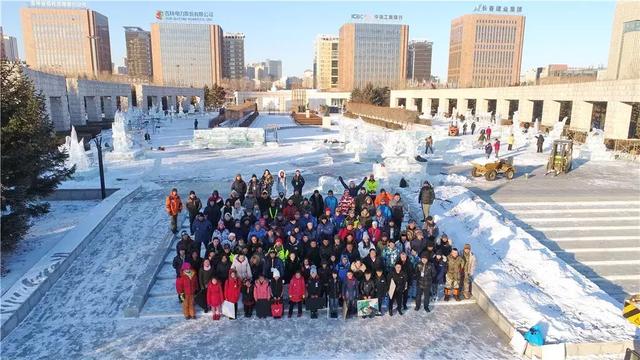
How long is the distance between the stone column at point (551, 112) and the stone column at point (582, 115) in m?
3.08

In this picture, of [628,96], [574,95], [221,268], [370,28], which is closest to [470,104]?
[574,95]

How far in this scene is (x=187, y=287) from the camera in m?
7.29

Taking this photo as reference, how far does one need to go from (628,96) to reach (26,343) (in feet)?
97.4

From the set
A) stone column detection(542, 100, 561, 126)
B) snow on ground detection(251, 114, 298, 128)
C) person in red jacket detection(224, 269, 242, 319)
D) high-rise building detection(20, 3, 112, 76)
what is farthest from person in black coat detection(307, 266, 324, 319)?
high-rise building detection(20, 3, 112, 76)

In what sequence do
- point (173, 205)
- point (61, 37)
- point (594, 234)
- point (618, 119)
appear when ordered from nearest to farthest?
point (173, 205), point (594, 234), point (618, 119), point (61, 37)

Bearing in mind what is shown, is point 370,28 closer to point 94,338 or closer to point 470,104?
point 470,104

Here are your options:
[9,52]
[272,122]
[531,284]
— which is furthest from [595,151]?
[272,122]

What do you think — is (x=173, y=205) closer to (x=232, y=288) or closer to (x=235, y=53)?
(x=232, y=288)

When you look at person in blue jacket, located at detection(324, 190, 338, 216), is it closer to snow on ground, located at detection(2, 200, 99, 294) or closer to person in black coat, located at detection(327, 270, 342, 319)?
person in black coat, located at detection(327, 270, 342, 319)

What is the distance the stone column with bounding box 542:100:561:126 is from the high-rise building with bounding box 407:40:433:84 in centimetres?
14520

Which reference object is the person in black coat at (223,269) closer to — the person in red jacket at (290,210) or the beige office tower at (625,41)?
the person in red jacket at (290,210)

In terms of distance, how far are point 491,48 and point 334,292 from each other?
384 feet

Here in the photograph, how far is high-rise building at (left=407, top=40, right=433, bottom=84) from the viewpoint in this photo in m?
178

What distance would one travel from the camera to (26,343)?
679 centimetres
